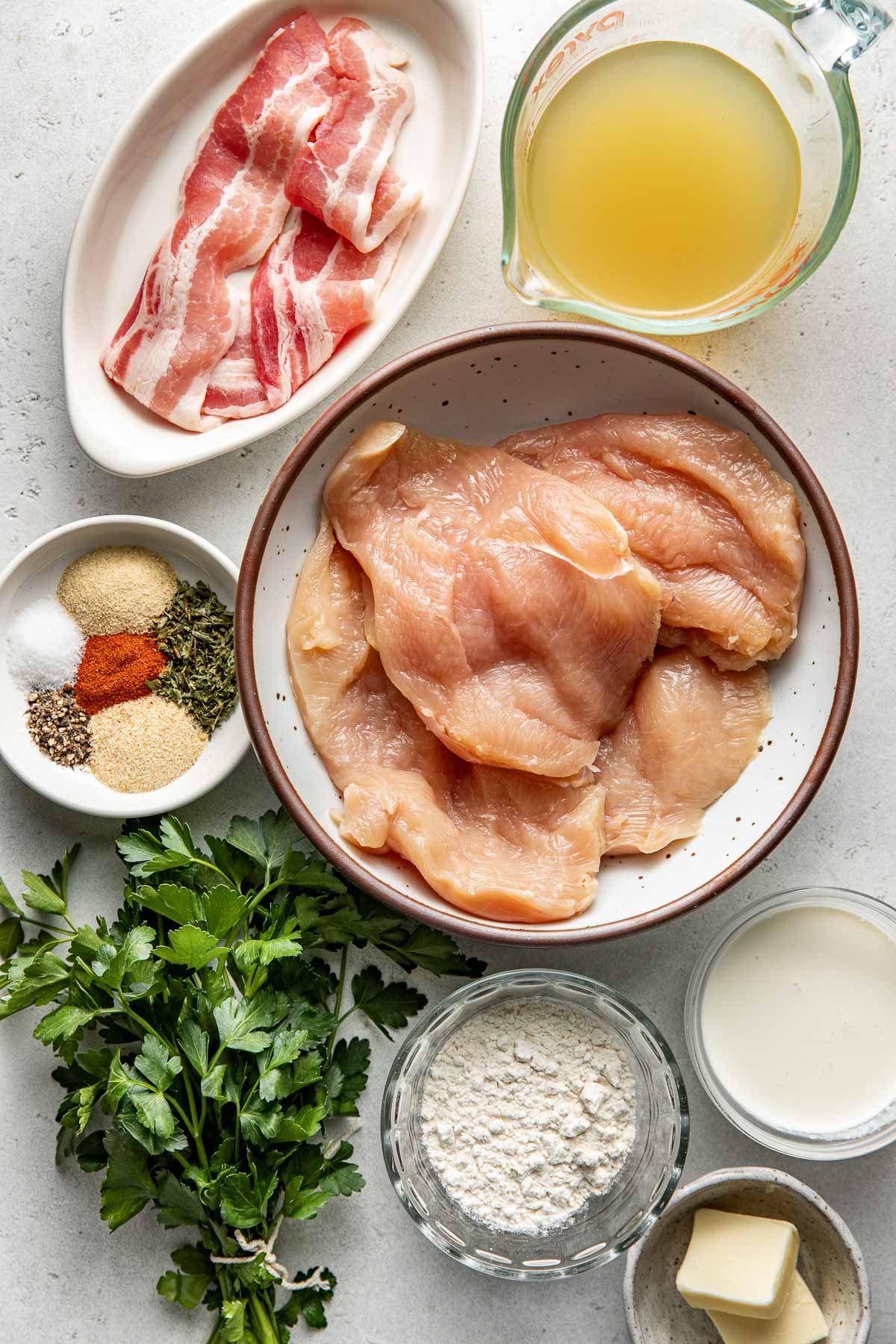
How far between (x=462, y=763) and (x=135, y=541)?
0.79m

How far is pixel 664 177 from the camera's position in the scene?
1.85 metres

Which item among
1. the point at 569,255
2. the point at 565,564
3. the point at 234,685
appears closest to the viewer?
the point at 565,564

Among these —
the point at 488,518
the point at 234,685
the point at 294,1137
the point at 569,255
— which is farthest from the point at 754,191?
the point at 294,1137

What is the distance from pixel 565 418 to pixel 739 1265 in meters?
1.59

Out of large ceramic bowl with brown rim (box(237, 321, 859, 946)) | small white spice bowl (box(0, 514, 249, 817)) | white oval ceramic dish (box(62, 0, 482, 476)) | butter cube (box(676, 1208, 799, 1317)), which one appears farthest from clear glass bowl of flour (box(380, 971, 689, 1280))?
white oval ceramic dish (box(62, 0, 482, 476))

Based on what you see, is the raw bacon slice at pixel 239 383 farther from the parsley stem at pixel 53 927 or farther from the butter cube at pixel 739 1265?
the butter cube at pixel 739 1265

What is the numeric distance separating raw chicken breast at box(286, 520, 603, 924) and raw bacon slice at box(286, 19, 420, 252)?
636 millimetres

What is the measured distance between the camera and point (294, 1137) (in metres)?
1.84

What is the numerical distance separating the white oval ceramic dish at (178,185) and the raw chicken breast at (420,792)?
0.39 metres

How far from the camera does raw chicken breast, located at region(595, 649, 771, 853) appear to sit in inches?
73.3

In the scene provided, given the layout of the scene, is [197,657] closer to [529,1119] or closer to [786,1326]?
[529,1119]

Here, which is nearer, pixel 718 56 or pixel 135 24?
pixel 718 56

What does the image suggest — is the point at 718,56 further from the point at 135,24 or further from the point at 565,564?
the point at 135,24

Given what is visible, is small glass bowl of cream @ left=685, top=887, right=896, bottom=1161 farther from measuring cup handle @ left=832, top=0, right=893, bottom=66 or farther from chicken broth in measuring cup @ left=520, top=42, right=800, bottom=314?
measuring cup handle @ left=832, top=0, right=893, bottom=66
